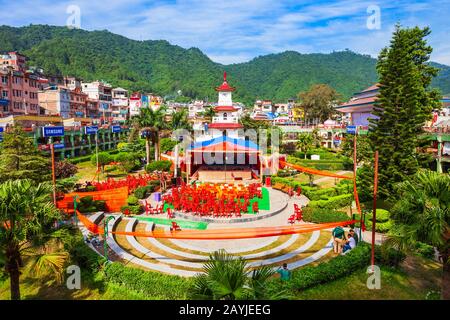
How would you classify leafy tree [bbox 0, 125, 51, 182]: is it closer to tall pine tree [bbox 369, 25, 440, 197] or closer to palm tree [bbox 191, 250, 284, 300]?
palm tree [bbox 191, 250, 284, 300]

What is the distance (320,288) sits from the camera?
483 inches

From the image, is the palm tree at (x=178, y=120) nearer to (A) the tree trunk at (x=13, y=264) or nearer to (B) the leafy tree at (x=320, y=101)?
(B) the leafy tree at (x=320, y=101)

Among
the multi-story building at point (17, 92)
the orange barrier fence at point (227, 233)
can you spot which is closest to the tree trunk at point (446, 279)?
the orange barrier fence at point (227, 233)

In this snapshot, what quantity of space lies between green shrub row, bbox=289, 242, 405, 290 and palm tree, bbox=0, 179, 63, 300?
27.0 feet

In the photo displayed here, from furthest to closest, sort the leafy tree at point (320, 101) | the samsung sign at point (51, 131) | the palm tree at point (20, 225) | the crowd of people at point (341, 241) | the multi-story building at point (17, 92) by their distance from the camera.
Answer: the leafy tree at point (320, 101) → the multi-story building at point (17, 92) → the samsung sign at point (51, 131) → the crowd of people at point (341, 241) → the palm tree at point (20, 225)

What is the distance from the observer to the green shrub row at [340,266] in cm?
1202

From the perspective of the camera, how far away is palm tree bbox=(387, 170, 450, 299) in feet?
31.6

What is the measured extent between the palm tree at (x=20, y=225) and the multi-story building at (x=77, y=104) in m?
65.4

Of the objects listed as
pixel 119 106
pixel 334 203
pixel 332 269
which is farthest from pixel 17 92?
pixel 332 269

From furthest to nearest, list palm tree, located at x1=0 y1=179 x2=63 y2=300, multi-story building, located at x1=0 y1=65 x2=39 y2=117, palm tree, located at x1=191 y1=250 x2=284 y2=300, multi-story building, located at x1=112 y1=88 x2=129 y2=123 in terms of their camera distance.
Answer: multi-story building, located at x1=112 y1=88 x2=129 y2=123 < multi-story building, located at x1=0 y1=65 x2=39 y2=117 < palm tree, located at x1=0 y1=179 x2=63 y2=300 < palm tree, located at x1=191 y1=250 x2=284 y2=300

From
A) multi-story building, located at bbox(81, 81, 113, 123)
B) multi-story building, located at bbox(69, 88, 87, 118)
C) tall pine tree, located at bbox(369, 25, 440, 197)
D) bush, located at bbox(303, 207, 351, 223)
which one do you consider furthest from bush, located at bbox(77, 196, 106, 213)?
multi-story building, located at bbox(81, 81, 113, 123)

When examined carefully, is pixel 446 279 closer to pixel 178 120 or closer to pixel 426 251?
pixel 426 251
